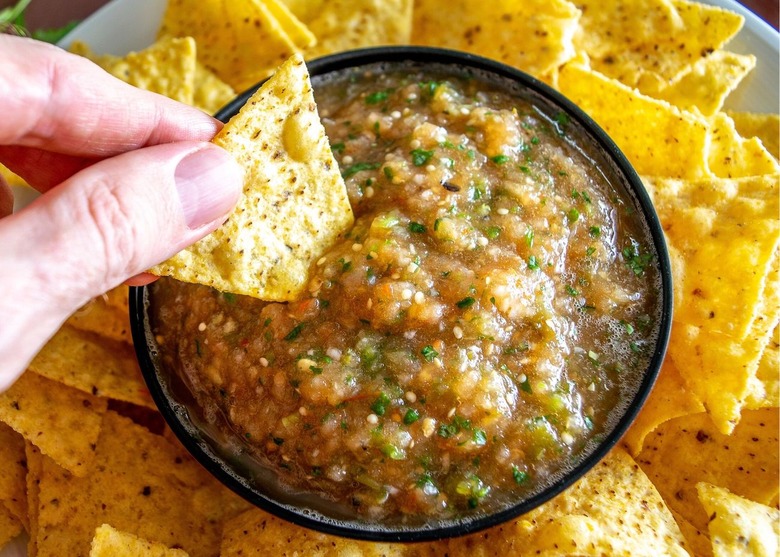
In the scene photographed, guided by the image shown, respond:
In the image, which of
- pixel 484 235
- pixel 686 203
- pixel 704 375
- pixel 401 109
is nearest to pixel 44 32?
pixel 401 109

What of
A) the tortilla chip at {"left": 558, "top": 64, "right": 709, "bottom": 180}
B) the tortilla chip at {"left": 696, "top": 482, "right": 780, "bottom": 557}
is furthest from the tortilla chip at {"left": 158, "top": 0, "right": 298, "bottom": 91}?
the tortilla chip at {"left": 696, "top": 482, "right": 780, "bottom": 557}

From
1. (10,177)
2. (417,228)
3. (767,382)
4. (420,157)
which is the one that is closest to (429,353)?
(417,228)

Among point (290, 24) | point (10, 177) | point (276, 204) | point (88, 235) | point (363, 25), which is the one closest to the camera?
point (88, 235)

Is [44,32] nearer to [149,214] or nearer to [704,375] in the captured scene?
[149,214]

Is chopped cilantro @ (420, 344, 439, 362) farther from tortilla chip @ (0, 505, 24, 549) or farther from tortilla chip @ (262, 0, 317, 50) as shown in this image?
tortilla chip @ (0, 505, 24, 549)

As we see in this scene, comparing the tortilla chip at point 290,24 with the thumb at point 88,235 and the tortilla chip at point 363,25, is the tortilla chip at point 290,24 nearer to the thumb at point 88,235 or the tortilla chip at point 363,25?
the tortilla chip at point 363,25

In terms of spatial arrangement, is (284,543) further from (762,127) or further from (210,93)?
(762,127)
